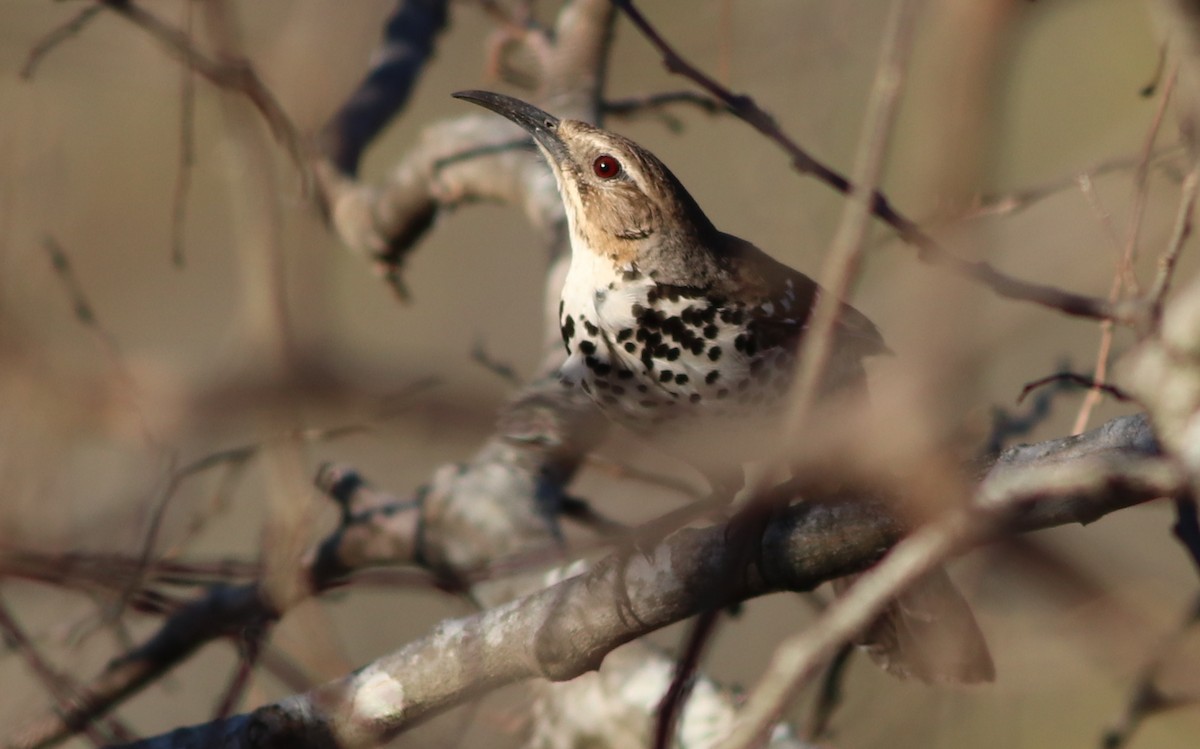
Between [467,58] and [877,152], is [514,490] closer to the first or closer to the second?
[877,152]

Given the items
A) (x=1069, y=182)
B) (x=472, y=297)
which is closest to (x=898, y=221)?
(x=1069, y=182)

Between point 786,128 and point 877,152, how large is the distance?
337 cm

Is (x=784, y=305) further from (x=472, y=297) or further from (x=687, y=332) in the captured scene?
(x=472, y=297)

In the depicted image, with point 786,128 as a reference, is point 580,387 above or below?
below

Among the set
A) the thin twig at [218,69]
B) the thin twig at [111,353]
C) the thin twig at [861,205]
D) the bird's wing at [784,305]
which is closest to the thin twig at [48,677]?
the thin twig at [111,353]

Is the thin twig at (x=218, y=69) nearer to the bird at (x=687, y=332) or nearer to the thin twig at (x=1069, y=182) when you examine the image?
the bird at (x=687, y=332)

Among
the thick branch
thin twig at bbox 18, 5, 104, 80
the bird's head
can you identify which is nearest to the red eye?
the bird's head

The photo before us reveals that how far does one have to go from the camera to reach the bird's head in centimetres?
399

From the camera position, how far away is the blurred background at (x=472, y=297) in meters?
1.30

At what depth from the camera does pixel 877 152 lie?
117 centimetres

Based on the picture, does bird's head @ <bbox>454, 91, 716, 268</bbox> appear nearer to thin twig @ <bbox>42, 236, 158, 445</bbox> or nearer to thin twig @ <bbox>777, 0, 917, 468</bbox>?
thin twig @ <bbox>42, 236, 158, 445</bbox>

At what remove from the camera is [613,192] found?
4082mm

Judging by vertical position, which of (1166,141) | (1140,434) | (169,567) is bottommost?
(169,567)

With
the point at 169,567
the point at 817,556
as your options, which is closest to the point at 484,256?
the point at 169,567
